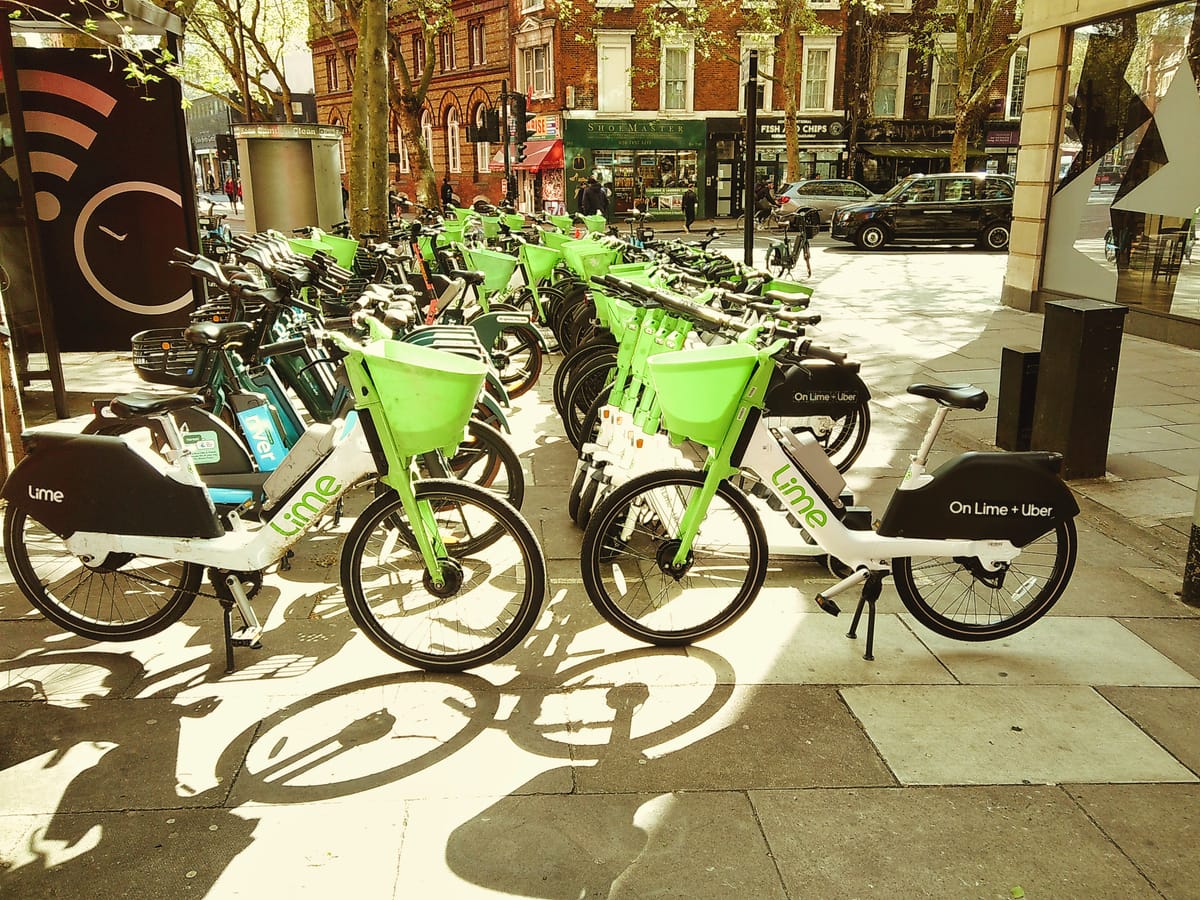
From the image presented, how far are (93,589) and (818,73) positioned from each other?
Result: 117ft

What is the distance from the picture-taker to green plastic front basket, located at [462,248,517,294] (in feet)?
27.2

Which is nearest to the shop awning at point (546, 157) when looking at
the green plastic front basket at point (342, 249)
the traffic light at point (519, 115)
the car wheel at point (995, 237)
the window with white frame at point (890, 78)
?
the window with white frame at point (890, 78)

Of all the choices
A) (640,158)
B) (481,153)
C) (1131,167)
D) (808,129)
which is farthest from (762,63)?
(1131,167)

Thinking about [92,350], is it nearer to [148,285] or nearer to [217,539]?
[148,285]

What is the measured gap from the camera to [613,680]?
12.0 feet

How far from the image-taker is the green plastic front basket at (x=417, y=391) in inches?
131

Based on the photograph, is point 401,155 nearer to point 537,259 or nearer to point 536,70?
point 536,70

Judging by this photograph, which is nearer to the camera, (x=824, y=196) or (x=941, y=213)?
(x=941, y=213)

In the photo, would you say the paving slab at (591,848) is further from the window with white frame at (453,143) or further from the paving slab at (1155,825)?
the window with white frame at (453,143)

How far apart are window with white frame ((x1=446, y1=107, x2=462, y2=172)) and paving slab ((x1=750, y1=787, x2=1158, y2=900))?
40.9 meters

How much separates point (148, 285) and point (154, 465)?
5.54 m

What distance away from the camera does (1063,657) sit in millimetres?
3836

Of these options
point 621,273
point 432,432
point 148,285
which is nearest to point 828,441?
point 621,273

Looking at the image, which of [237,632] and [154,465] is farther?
[237,632]
